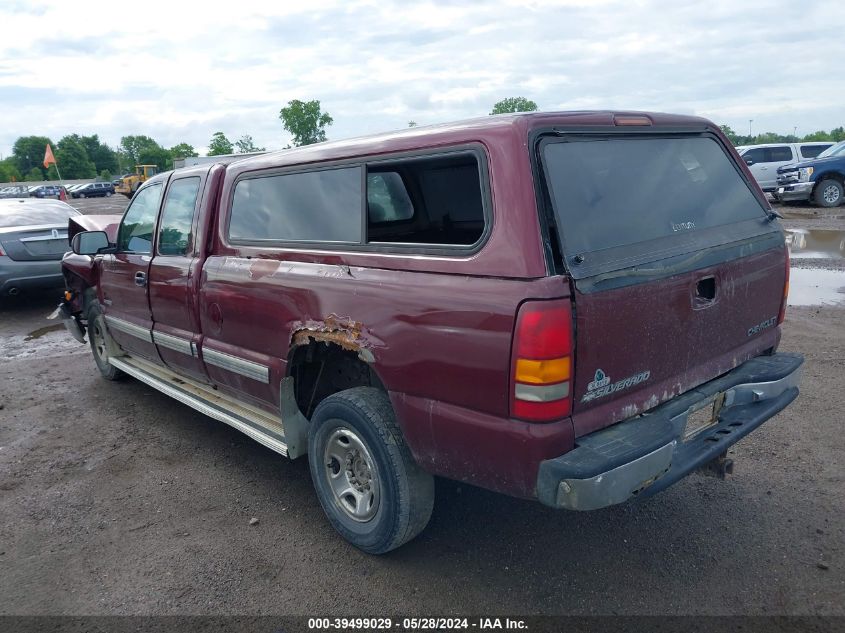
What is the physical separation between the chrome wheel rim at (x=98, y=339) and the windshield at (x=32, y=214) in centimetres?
435

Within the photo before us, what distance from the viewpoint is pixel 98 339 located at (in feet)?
20.2

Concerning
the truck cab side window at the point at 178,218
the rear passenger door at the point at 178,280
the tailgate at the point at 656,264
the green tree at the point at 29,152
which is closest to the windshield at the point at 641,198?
the tailgate at the point at 656,264

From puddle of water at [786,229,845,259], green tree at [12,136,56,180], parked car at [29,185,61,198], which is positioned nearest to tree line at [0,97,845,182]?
green tree at [12,136,56,180]

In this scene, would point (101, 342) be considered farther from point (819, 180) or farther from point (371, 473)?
point (819, 180)

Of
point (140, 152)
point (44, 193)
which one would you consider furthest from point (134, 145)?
point (44, 193)

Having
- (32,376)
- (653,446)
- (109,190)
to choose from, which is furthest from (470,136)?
(109,190)

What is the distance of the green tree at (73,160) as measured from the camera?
10431 cm

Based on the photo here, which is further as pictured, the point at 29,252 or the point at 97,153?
the point at 97,153

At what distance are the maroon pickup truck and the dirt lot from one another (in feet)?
1.17

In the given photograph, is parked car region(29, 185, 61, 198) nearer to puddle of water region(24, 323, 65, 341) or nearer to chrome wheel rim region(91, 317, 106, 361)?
puddle of water region(24, 323, 65, 341)

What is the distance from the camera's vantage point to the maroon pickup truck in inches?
96.8

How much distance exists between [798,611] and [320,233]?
2.81 m

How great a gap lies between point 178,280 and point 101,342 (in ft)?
7.58

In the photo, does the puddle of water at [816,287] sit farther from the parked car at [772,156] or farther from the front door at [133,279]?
the parked car at [772,156]
